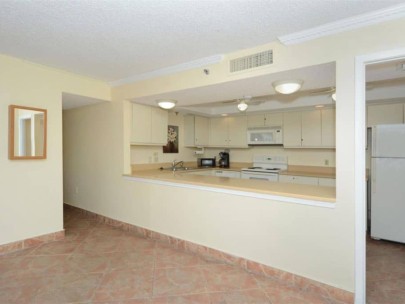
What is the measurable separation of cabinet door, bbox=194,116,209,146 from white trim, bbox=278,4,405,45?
329 cm

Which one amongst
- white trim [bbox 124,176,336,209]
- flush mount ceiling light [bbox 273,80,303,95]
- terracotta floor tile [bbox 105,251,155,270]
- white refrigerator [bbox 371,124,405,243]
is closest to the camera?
white trim [bbox 124,176,336,209]

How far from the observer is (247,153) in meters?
5.50

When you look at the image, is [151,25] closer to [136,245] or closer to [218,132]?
[136,245]

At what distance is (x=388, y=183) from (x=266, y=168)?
216cm

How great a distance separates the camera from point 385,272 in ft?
8.13

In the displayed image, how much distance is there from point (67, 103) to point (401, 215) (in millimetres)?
5263

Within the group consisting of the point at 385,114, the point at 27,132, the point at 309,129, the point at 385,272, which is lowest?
the point at 385,272

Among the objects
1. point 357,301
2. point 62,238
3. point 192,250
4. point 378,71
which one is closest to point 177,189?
point 192,250

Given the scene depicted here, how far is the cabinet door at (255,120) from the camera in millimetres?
4969

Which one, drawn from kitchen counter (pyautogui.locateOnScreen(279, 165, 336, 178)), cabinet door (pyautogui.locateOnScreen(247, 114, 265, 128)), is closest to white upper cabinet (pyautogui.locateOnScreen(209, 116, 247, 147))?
cabinet door (pyautogui.locateOnScreen(247, 114, 265, 128))

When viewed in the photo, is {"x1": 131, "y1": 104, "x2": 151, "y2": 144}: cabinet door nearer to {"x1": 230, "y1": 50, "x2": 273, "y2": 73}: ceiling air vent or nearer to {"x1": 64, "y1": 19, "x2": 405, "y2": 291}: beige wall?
{"x1": 64, "y1": 19, "x2": 405, "y2": 291}: beige wall

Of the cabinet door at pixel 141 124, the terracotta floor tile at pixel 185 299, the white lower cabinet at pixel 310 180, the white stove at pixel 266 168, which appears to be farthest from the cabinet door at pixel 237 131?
the terracotta floor tile at pixel 185 299

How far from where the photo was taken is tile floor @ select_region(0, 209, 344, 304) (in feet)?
6.68

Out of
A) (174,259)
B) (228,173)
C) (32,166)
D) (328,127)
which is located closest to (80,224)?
(32,166)
